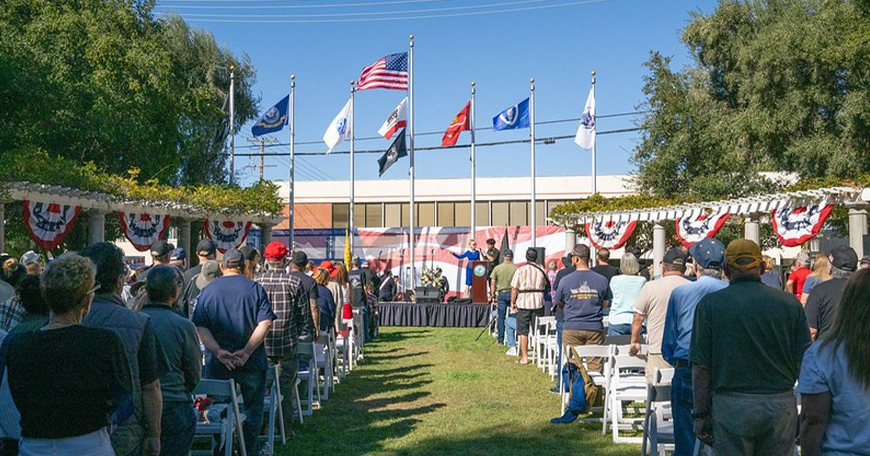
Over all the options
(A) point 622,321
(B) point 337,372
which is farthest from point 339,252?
(A) point 622,321

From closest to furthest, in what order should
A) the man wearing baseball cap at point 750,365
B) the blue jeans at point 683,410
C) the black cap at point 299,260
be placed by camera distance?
the man wearing baseball cap at point 750,365 → the blue jeans at point 683,410 → the black cap at point 299,260

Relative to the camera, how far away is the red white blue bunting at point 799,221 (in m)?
15.7

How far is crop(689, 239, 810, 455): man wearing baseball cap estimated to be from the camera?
423cm

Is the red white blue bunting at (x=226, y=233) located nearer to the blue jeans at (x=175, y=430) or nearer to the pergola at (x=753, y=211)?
the pergola at (x=753, y=211)

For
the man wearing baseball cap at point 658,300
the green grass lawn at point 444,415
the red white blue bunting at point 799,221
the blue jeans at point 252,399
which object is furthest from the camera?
the red white blue bunting at point 799,221

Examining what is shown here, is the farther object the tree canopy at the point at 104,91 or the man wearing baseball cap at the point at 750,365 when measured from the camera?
the tree canopy at the point at 104,91

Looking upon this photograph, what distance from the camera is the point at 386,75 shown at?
87.8 ft

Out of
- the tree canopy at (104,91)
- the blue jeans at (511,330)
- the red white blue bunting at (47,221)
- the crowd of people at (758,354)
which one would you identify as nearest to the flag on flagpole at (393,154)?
the tree canopy at (104,91)

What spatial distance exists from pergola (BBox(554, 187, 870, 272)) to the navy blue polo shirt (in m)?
9.36

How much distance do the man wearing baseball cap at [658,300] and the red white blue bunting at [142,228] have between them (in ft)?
46.5

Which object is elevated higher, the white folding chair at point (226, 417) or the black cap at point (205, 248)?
the black cap at point (205, 248)

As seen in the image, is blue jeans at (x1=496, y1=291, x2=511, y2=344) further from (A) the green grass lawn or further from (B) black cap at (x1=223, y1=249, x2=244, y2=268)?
(B) black cap at (x1=223, y1=249, x2=244, y2=268)

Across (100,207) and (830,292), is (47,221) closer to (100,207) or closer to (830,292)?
(100,207)

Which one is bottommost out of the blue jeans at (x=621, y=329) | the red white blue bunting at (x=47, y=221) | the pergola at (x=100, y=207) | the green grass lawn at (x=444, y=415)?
the green grass lawn at (x=444, y=415)
